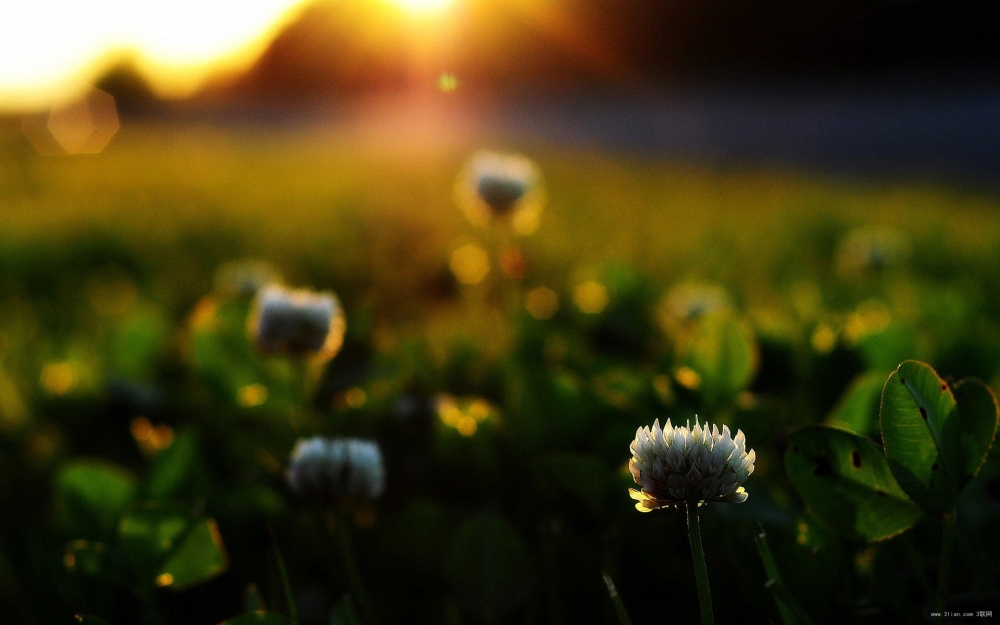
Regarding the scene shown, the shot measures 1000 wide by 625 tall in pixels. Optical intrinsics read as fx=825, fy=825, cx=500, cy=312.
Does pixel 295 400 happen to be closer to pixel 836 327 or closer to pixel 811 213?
pixel 836 327

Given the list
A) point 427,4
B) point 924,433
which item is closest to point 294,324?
point 924,433

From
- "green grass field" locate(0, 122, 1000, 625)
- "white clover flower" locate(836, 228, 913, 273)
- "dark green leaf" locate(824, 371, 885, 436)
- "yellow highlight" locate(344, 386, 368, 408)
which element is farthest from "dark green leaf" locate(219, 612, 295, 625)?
"white clover flower" locate(836, 228, 913, 273)

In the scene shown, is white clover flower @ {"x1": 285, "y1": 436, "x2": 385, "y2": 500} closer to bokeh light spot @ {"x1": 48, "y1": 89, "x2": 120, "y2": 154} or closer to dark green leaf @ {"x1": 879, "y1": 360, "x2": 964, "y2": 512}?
dark green leaf @ {"x1": 879, "y1": 360, "x2": 964, "y2": 512}

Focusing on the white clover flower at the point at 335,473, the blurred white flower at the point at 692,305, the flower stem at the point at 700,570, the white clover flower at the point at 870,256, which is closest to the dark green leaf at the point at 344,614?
the white clover flower at the point at 335,473

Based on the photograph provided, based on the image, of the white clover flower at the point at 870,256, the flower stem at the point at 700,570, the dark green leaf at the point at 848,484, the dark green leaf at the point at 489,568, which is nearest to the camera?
the flower stem at the point at 700,570

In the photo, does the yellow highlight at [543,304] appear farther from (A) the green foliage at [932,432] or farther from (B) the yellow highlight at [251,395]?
(A) the green foliage at [932,432]

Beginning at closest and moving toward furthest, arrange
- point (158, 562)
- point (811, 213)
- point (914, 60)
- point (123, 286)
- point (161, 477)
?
point (158, 562) < point (161, 477) < point (123, 286) < point (811, 213) < point (914, 60)

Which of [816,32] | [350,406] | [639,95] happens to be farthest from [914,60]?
[350,406]
